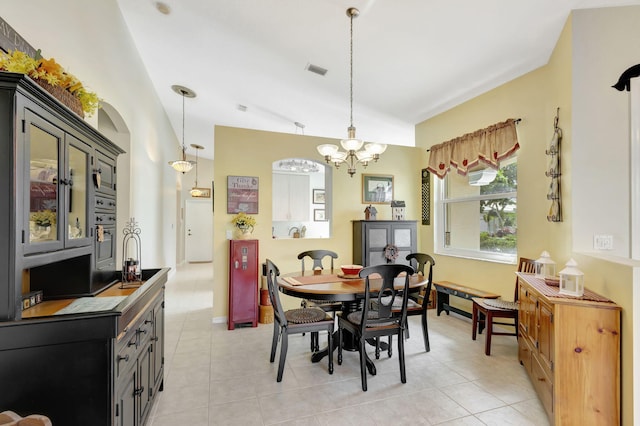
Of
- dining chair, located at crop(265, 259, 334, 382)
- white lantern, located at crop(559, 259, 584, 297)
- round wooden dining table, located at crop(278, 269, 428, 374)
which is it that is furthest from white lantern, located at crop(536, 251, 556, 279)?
dining chair, located at crop(265, 259, 334, 382)

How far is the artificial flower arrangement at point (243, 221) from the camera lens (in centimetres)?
401

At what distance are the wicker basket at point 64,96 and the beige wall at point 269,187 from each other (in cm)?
256

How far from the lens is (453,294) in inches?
161

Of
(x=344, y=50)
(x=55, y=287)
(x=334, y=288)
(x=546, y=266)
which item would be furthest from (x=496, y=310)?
(x=55, y=287)

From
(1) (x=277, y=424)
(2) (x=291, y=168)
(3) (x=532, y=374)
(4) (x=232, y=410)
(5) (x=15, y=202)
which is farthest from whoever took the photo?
(2) (x=291, y=168)

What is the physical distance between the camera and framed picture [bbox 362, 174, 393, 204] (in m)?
4.88

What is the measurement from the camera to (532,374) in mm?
2498

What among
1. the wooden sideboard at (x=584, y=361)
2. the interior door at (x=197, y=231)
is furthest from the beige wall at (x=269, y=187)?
the interior door at (x=197, y=231)

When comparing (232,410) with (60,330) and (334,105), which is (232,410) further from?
(334,105)

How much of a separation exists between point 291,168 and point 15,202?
6846 mm

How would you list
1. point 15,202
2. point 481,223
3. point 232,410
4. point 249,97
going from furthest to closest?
point 249,97 → point 481,223 → point 232,410 → point 15,202

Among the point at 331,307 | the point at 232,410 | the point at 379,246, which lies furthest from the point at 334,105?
the point at 232,410

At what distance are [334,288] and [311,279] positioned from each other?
431 mm

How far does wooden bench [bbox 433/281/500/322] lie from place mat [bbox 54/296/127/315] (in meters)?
3.59
